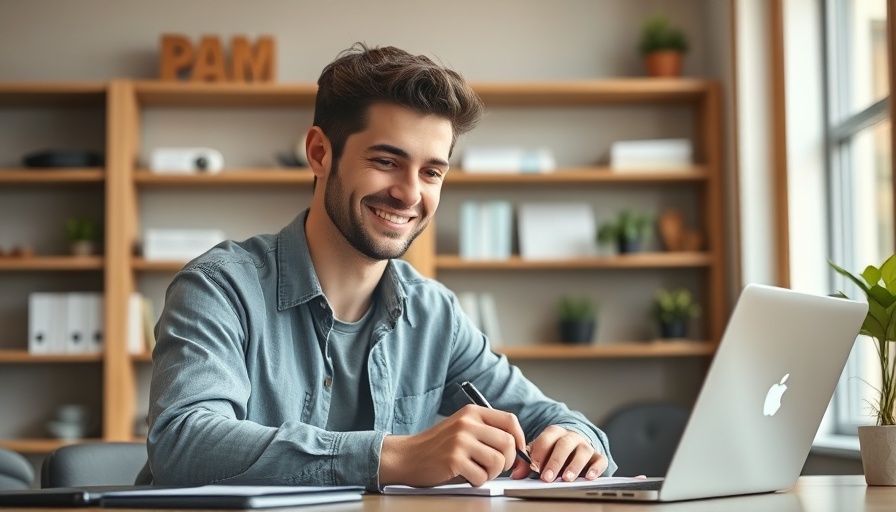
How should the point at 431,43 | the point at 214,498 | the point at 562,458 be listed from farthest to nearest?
1. the point at 431,43
2. the point at 562,458
3. the point at 214,498

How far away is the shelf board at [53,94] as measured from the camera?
4.21 m

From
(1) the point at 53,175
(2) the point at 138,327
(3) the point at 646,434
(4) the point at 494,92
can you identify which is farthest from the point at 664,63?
(1) the point at 53,175

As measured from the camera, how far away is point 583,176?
430 centimetres

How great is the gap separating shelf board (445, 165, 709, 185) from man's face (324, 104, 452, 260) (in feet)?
7.86

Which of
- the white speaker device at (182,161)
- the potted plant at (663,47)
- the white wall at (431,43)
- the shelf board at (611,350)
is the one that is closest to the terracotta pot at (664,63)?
the potted plant at (663,47)

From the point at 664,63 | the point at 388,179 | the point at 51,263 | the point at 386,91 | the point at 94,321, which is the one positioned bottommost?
the point at 94,321

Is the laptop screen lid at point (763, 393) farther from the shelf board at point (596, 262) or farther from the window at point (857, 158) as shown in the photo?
the shelf board at point (596, 262)

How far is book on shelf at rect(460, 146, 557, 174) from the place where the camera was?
4.32 m

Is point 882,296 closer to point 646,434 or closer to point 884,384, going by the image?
point 884,384

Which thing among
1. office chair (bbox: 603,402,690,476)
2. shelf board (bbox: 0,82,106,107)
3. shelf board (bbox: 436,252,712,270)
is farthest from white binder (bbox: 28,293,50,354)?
office chair (bbox: 603,402,690,476)

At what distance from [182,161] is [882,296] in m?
3.18

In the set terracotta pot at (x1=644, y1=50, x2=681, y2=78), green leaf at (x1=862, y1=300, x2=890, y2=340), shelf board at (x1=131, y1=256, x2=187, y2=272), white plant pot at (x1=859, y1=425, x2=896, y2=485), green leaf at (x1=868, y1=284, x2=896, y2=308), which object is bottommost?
white plant pot at (x1=859, y1=425, x2=896, y2=485)

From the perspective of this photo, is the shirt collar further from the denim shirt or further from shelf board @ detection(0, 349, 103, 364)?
shelf board @ detection(0, 349, 103, 364)

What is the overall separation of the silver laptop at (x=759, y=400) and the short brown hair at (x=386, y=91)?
713mm
